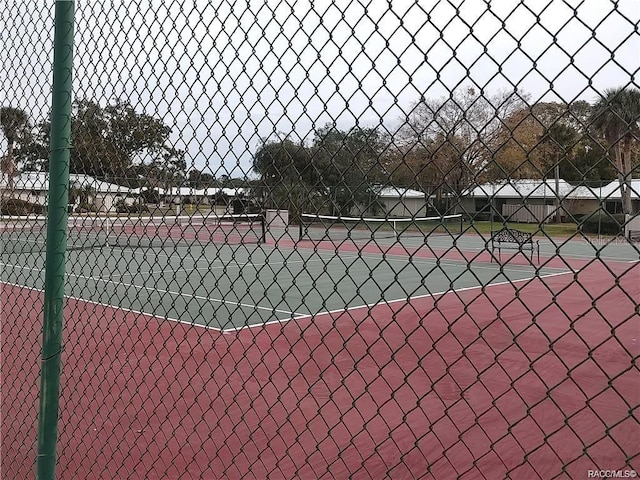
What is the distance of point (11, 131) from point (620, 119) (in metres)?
3.62

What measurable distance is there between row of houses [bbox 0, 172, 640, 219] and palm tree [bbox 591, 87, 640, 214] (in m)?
0.05

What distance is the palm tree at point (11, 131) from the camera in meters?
3.74

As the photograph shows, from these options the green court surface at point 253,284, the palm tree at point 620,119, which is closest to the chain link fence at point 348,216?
the palm tree at point 620,119

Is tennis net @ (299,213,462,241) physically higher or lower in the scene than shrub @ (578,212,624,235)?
higher

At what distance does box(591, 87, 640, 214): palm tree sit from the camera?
138 cm

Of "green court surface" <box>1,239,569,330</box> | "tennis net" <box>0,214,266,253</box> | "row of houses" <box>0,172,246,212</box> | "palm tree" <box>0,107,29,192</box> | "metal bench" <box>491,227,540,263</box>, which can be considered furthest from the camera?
"green court surface" <box>1,239,569,330</box>

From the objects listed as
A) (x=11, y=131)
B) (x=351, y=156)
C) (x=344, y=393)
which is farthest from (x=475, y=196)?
(x=344, y=393)

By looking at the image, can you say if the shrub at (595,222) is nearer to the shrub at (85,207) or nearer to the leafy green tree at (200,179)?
the leafy green tree at (200,179)

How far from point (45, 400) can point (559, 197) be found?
2.14m

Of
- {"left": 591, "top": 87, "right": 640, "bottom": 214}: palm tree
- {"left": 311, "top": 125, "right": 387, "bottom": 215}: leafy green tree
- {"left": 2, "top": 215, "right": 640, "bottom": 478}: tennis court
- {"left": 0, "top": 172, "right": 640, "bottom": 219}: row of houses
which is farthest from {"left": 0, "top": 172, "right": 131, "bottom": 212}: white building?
{"left": 591, "top": 87, "right": 640, "bottom": 214}: palm tree

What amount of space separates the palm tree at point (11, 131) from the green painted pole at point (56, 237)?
1.25 metres

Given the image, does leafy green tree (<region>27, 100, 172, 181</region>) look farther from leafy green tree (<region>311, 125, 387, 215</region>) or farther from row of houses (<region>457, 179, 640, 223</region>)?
row of houses (<region>457, 179, 640, 223</region>)

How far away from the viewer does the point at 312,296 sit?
11.1m

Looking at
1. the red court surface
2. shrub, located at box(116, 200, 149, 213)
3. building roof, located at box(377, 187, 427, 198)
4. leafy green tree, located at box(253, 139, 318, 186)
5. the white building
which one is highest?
the white building
